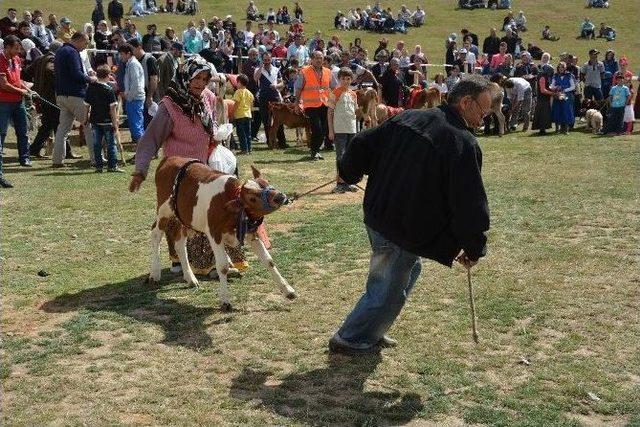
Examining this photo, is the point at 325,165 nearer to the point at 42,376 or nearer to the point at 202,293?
the point at 202,293

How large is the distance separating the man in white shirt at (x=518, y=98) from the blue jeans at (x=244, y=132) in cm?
770

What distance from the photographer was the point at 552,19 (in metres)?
50.0

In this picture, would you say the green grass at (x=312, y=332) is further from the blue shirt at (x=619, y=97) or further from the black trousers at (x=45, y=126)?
the blue shirt at (x=619, y=97)

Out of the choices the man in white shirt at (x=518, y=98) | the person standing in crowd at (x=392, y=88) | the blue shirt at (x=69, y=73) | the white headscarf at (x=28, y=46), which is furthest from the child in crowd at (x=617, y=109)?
the white headscarf at (x=28, y=46)

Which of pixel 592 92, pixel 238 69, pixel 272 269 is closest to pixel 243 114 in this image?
pixel 238 69

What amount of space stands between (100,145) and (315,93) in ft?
15.2

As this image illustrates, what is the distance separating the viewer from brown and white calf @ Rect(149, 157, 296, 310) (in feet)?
23.1

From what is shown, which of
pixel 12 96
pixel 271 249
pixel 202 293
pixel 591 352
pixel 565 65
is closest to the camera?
pixel 591 352

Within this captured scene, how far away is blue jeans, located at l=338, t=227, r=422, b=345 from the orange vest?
11484 millimetres

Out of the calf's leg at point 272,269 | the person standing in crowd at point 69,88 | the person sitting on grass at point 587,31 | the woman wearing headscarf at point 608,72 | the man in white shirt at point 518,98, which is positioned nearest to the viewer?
the calf's leg at point 272,269

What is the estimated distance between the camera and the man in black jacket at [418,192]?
18.0ft

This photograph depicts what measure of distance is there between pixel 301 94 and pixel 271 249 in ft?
28.8

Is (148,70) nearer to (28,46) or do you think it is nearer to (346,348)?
(28,46)

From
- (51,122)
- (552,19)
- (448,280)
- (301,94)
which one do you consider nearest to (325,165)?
(301,94)
